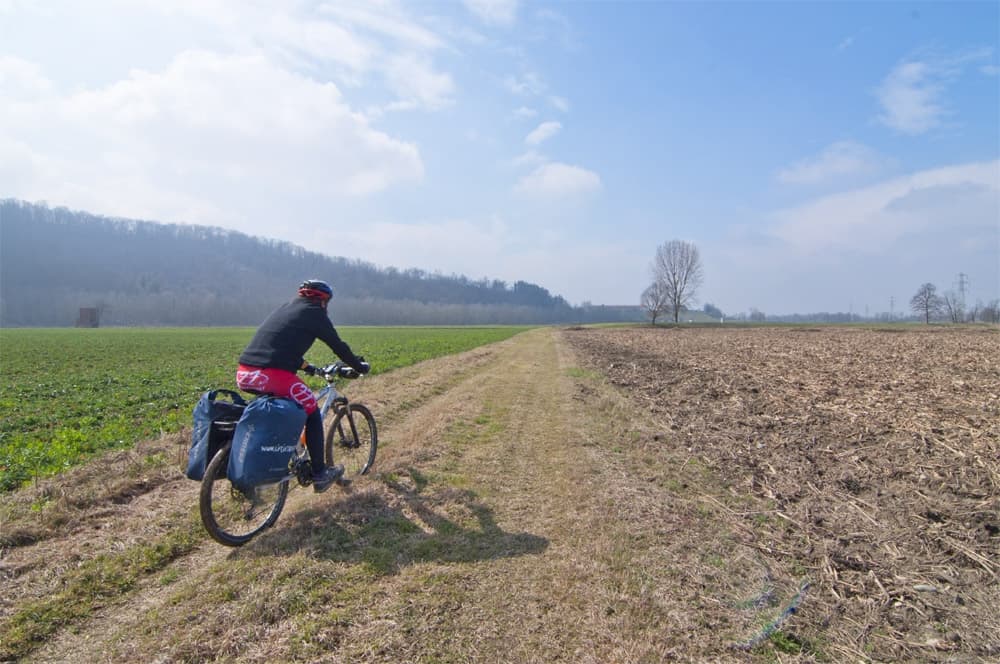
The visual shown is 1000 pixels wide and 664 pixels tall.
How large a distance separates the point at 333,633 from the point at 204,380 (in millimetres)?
15105

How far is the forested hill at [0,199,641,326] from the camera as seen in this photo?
119m

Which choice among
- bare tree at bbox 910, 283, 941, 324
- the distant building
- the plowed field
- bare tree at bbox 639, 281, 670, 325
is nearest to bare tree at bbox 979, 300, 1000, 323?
bare tree at bbox 910, 283, 941, 324

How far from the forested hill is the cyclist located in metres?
124

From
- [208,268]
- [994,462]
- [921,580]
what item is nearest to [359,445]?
[921,580]

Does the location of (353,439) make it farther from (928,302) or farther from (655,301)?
(928,302)

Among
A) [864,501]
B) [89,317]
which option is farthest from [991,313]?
[89,317]

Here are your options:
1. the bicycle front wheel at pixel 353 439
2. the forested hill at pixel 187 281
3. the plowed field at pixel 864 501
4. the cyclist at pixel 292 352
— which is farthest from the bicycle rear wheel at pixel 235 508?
the forested hill at pixel 187 281

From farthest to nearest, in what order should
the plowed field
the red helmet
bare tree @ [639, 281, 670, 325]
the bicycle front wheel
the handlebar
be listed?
bare tree @ [639, 281, 670, 325] → the bicycle front wheel → the handlebar → the red helmet → the plowed field

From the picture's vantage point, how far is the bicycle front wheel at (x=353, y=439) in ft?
20.9

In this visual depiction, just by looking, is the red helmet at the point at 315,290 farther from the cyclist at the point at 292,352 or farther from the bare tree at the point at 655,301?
the bare tree at the point at 655,301

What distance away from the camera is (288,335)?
4777mm

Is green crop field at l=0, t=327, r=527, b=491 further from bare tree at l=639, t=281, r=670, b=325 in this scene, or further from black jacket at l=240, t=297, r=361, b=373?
bare tree at l=639, t=281, r=670, b=325

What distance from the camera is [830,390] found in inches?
447

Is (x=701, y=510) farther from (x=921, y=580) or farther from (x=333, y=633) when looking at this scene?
(x=333, y=633)
